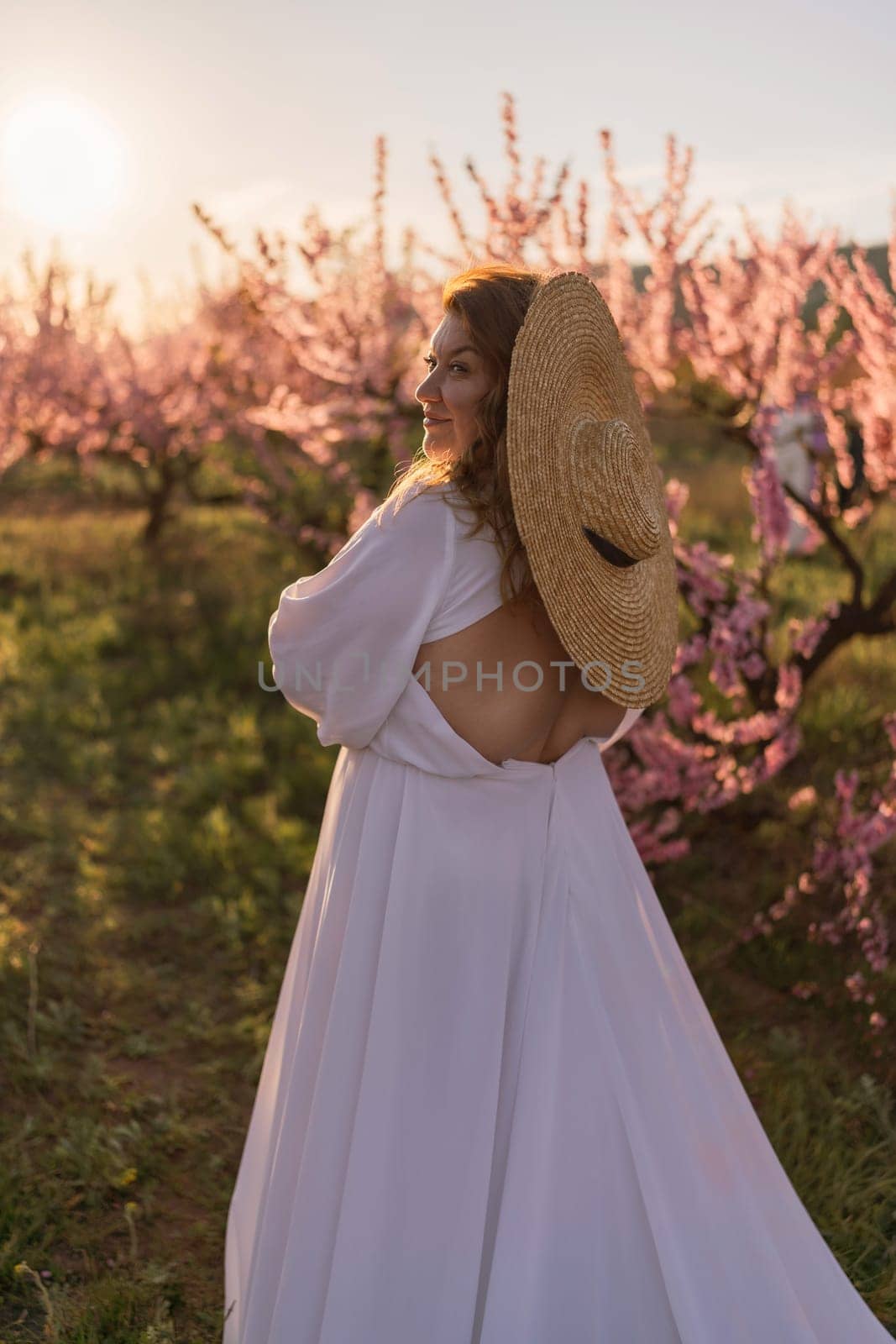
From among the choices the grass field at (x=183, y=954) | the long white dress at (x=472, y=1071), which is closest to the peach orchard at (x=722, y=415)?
the grass field at (x=183, y=954)

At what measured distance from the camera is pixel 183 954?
4516 millimetres

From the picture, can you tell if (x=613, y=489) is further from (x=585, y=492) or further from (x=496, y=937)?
(x=496, y=937)

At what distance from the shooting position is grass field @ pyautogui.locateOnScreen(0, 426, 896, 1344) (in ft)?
9.68

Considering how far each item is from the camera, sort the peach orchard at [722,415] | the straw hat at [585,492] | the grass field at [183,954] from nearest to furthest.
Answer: the straw hat at [585,492]
the grass field at [183,954]
the peach orchard at [722,415]

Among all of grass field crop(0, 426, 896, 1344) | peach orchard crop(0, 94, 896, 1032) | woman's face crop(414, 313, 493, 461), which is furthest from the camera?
peach orchard crop(0, 94, 896, 1032)

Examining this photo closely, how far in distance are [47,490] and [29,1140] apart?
12.8 m

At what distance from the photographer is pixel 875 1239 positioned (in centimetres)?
294

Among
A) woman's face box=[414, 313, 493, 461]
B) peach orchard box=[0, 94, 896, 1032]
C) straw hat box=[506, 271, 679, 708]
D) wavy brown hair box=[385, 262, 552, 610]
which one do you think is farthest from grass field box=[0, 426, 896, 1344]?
woman's face box=[414, 313, 493, 461]

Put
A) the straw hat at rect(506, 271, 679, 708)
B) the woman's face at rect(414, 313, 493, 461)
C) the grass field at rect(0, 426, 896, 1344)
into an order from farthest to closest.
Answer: the grass field at rect(0, 426, 896, 1344) → the woman's face at rect(414, 313, 493, 461) → the straw hat at rect(506, 271, 679, 708)

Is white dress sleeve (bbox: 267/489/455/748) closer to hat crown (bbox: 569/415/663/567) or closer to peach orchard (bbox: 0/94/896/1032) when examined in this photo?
hat crown (bbox: 569/415/663/567)

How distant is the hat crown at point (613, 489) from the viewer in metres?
1.91

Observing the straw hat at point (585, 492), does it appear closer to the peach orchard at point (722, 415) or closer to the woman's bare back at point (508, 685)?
the woman's bare back at point (508, 685)

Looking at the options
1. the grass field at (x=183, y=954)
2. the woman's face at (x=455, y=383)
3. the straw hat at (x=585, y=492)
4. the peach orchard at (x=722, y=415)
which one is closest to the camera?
the straw hat at (x=585, y=492)

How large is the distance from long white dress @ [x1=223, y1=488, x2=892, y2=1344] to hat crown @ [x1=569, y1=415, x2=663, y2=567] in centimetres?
20
